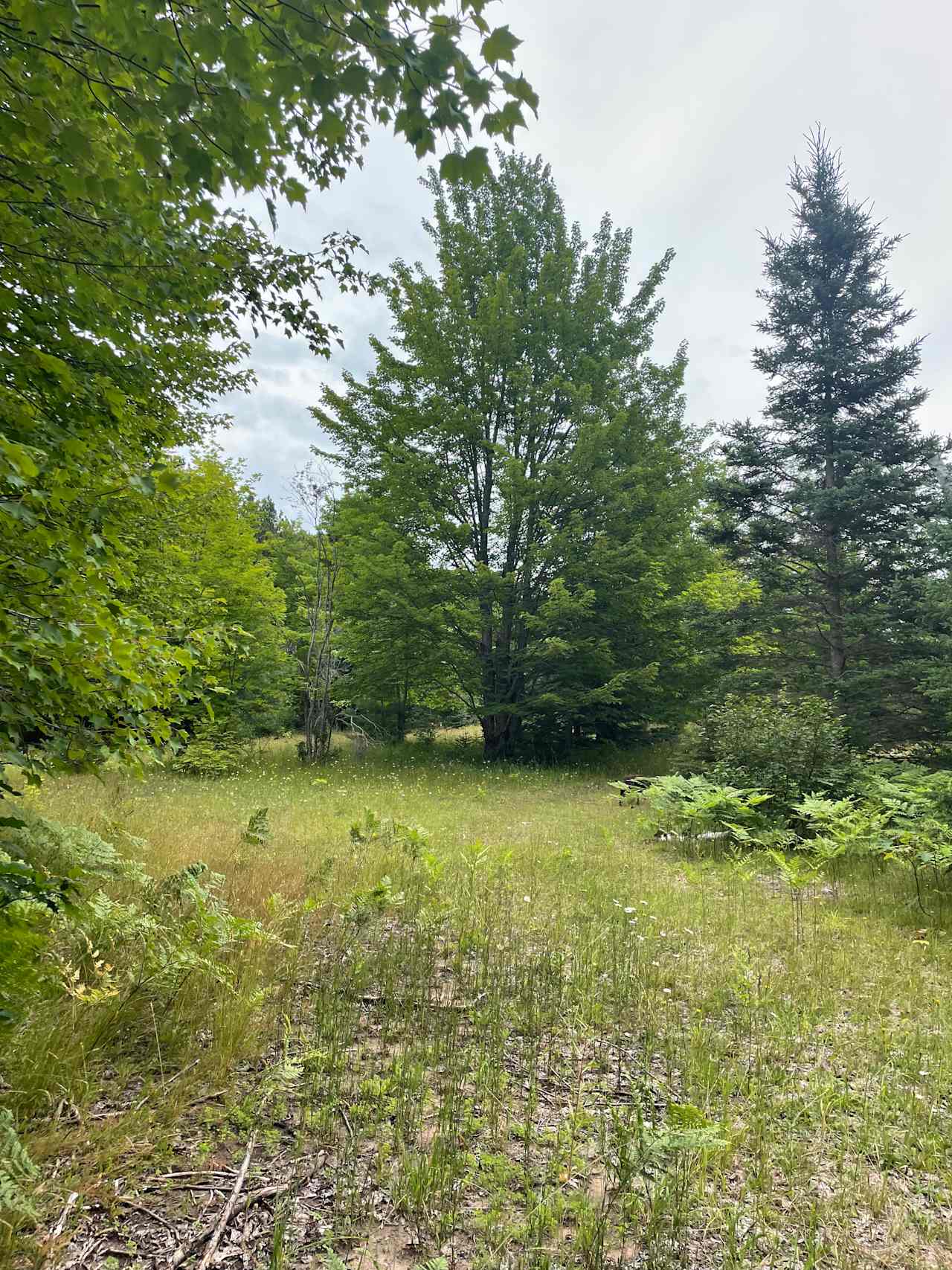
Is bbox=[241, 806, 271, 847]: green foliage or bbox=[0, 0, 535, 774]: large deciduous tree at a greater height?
bbox=[0, 0, 535, 774]: large deciduous tree

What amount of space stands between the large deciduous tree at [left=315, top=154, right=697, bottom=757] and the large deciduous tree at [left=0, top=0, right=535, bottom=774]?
11807mm

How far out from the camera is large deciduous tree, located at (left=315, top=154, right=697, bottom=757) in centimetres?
1504

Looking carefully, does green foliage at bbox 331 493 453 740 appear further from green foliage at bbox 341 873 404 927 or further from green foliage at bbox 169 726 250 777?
green foliage at bbox 341 873 404 927

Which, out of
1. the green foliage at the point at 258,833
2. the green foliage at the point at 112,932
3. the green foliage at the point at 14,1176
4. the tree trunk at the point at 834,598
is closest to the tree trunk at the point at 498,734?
the tree trunk at the point at 834,598

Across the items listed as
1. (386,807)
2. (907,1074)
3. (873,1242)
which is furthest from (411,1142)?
(386,807)

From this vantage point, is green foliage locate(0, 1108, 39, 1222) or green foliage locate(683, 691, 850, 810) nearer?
green foliage locate(0, 1108, 39, 1222)

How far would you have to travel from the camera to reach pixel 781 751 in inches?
347

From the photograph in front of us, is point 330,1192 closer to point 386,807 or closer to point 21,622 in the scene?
point 21,622

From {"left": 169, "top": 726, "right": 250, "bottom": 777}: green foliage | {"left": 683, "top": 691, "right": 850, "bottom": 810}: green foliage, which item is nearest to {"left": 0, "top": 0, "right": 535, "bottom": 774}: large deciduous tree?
{"left": 683, "top": 691, "right": 850, "bottom": 810}: green foliage

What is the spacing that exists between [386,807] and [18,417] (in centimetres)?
840

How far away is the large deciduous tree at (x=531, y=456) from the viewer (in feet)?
49.3

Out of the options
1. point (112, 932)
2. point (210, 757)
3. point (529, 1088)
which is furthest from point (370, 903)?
point (210, 757)

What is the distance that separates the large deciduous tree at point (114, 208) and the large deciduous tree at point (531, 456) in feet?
38.7

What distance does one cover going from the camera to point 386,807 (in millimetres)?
9820
